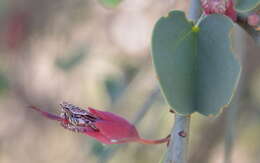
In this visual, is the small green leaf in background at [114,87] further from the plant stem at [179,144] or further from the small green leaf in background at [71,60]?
the plant stem at [179,144]

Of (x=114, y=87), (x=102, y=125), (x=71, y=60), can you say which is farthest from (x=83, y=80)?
(x=102, y=125)

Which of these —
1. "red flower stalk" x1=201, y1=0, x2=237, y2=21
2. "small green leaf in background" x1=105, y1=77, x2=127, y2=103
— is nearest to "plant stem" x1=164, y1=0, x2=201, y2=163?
"red flower stalk" x1=201, y1=0, x2=237, y2=21

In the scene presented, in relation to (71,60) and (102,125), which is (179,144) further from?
(71,60)

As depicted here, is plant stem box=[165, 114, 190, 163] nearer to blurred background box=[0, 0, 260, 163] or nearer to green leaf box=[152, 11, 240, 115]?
green leaf box=[152, 11, 240, 115]

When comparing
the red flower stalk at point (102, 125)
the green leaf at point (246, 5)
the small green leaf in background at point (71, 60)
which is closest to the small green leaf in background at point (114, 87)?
the small green leaf in background at point (71, 60)

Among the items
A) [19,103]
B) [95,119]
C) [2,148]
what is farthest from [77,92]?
[95,119]

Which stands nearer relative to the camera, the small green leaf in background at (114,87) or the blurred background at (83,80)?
the small green leaf in background at (114,87)
